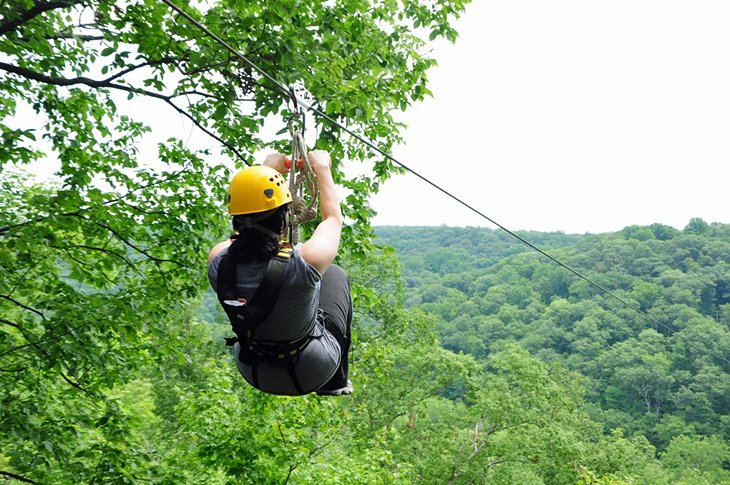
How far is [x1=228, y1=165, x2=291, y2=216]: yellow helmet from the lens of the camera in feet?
7.57

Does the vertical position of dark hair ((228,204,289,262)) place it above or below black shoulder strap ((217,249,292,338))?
above

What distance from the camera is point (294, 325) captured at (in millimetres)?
2424

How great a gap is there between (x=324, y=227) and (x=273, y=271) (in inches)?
11.6

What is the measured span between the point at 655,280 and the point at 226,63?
69510mm

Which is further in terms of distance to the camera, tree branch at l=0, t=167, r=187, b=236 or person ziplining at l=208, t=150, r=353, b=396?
tree branch at l=0, t=167, r=187, b=236

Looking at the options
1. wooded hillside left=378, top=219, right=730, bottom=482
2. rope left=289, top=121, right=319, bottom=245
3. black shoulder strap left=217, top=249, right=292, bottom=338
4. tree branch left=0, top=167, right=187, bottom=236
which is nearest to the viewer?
black shoulder strap left=217, top=249, right=292, bottom=338

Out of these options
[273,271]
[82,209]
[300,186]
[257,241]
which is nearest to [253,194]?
[257,241]

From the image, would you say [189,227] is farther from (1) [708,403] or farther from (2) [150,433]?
(1) [708,403]

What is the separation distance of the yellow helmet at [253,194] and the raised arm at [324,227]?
0.21 m

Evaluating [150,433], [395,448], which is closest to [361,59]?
[150,433]

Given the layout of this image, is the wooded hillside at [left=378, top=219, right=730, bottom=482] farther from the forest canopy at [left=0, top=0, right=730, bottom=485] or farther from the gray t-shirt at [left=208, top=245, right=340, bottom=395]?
the gray t-shirt at [left=208, top=245, right=340, bottom=395]

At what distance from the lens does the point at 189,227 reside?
5.66m

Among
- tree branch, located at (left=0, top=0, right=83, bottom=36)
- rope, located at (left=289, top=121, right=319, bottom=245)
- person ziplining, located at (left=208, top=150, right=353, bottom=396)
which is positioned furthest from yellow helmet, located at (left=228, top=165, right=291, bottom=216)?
tree branch, located at (left=0, top=0, right=83, bottom=36)

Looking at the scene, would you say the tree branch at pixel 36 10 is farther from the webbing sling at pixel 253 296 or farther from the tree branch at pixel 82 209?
the webbing sling at pixel 253 296
